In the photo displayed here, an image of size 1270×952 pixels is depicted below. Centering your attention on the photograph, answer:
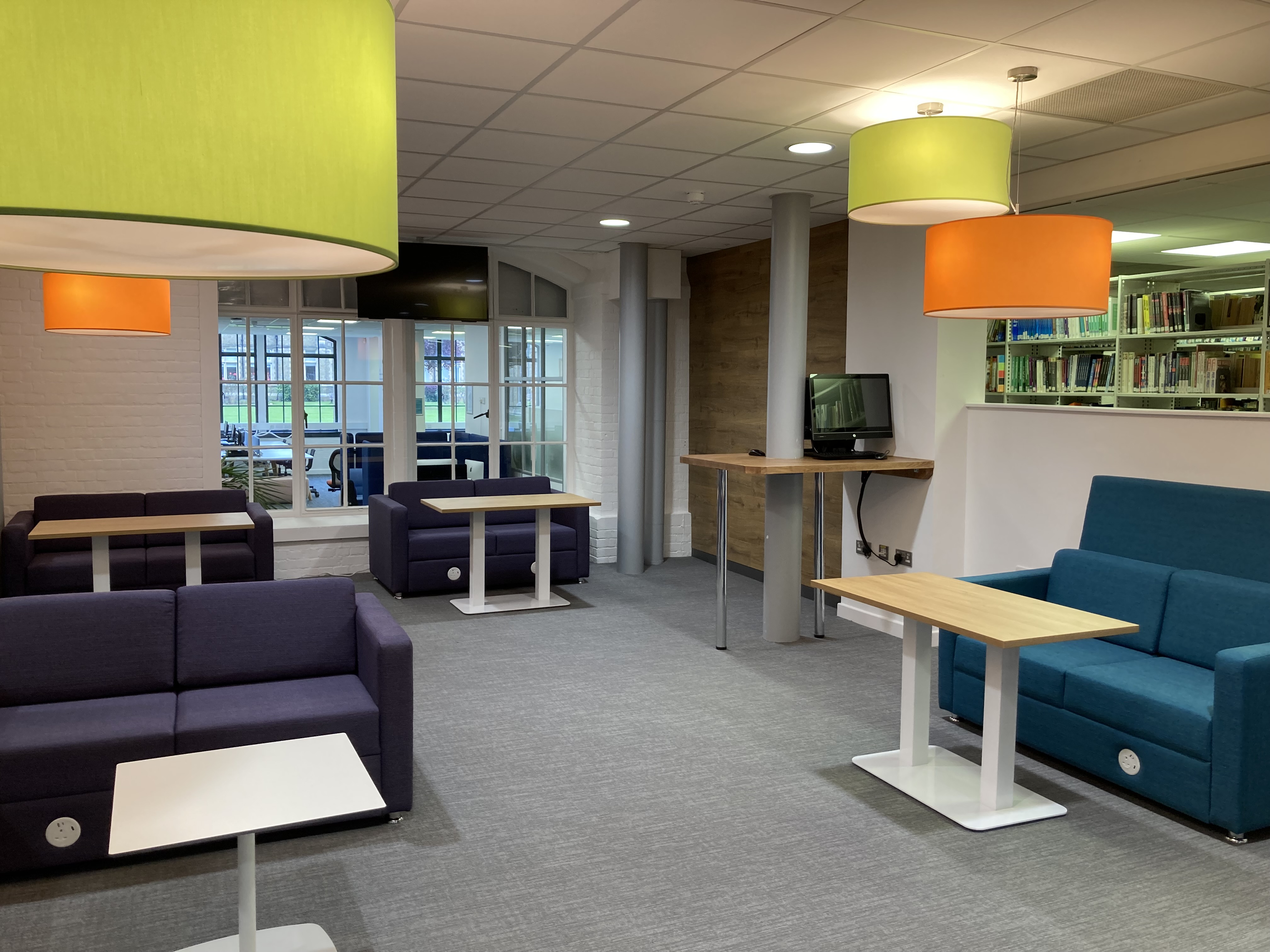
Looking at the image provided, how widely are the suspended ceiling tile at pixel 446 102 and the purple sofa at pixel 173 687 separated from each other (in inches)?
81.9

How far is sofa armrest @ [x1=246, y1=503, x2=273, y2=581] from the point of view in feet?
22.5

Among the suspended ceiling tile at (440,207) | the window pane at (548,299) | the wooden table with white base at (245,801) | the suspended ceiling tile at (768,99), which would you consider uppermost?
the suspended ceiling tile at (440,207)

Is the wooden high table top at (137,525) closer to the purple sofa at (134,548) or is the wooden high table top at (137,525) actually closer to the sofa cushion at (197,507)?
the purple sofa at (134,548)

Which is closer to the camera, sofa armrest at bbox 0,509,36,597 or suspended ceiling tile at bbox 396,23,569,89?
suspended ceiling tile at bbox 396,23,569,89

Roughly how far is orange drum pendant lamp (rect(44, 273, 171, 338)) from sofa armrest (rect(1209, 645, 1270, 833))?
494 centimetres

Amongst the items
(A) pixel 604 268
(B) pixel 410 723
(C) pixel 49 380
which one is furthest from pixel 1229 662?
(C) pixel 49 380

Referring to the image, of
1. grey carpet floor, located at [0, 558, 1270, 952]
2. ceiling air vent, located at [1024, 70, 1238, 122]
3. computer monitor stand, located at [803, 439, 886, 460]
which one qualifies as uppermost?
ceiling air vent, located at [1024, 70, 1238, 122]

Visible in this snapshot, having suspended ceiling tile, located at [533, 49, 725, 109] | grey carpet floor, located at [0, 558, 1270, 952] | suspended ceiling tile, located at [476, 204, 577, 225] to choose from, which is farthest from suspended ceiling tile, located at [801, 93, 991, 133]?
grey carpet floor, located at [0, 558, 1270, 952]

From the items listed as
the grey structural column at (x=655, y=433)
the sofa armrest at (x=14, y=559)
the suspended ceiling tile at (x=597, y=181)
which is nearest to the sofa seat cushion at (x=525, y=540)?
the grey structural column at (x=655, y=433)

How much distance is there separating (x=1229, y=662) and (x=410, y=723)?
2883 mm

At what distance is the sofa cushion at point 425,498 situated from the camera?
7.87 m

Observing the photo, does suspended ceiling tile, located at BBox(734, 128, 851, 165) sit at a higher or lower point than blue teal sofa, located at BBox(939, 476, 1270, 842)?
higher

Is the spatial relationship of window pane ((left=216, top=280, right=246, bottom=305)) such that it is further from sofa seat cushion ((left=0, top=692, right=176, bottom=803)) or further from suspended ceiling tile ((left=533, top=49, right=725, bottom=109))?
sofa seat cushion ((left=0, top=692, right=176, bottom=803))

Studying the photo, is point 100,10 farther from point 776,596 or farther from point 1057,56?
point 776,596
